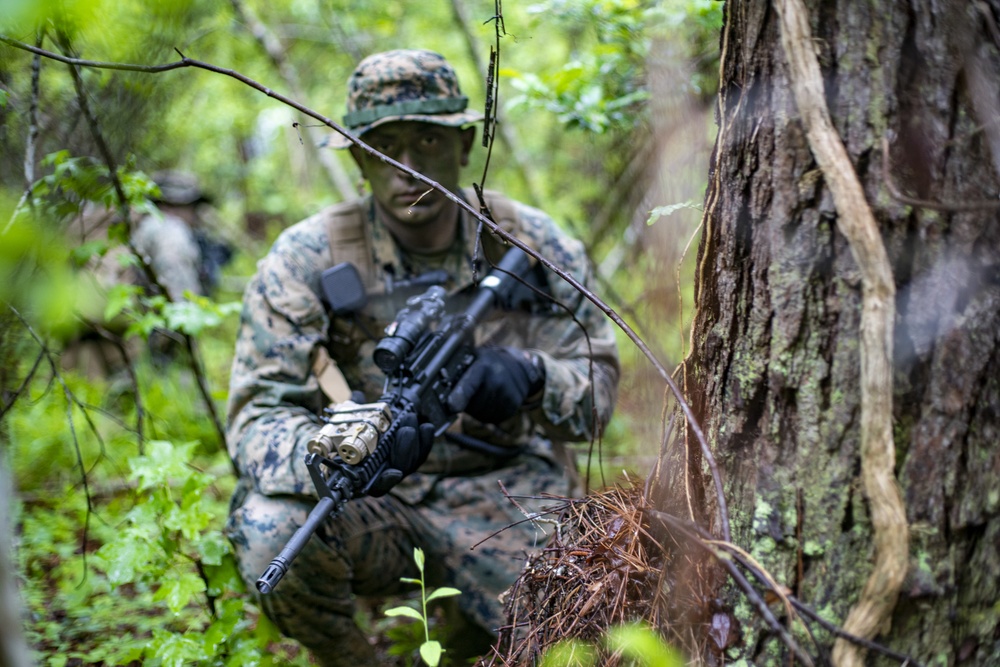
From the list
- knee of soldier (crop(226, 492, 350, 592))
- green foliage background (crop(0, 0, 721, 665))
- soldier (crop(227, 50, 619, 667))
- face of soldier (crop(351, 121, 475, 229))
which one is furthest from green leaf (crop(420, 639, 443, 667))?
face of soldier (crop(351, 121, 475, 229))

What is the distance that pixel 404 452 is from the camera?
223 cm

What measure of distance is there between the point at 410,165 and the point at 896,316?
1910 mm

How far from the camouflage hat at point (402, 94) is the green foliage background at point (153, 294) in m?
0.39

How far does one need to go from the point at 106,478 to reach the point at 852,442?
13.5ft

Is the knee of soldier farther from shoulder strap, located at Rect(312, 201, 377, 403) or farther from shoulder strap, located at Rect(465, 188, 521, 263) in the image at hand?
shoulder strap, located at Rect(465, 188, 521, 263)

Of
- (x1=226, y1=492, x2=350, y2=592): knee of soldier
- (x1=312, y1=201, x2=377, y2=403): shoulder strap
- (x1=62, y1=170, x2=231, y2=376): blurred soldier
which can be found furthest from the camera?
(x1=62, y1=170, x2=231, y2=376): blurred soldier

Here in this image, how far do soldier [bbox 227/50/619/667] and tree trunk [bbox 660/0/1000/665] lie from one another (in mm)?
1247

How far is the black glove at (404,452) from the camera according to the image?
217 centimetres

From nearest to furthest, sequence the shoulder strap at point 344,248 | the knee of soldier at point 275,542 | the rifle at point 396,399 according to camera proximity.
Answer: the rifle at point 396,399, the knee of soldier at point 275,542, the shoulder strap at point 344,248

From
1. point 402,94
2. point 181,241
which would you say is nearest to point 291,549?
point 402,94

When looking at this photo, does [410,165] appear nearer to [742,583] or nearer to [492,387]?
[492,387]

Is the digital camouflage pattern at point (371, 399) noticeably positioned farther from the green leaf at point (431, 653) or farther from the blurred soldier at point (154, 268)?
the blurred soldier at point (154, 268)

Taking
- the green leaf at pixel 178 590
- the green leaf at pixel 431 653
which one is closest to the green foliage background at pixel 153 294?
the green leaf at pixel 178 590

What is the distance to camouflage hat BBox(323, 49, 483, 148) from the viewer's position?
278 centimetres
